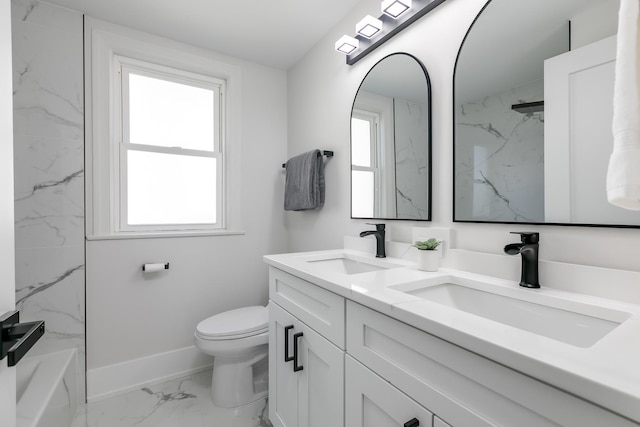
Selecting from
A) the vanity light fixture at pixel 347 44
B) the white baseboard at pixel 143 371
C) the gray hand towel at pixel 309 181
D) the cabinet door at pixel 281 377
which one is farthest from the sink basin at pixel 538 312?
the white baseboard at pixel 143 371

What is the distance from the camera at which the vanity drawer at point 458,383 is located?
402 millimetres

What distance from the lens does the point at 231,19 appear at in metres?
1.73

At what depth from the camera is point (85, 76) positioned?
1.68 metres

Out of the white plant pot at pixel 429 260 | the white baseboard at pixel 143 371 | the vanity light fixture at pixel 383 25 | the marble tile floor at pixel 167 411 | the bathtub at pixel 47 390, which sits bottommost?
the marble tile floor at pixel 167 411

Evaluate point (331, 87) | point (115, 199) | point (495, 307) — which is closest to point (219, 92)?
point (331, 87)

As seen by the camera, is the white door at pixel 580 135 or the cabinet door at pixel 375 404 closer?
the cabinet door at pixel 375 404

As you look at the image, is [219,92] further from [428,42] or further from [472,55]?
[472,55]

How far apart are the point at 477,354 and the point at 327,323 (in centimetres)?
51

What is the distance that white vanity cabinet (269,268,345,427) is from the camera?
0.88 metres

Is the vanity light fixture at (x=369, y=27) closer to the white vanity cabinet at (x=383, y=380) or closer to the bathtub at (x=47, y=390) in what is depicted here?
the white vanity cabinet at (x=383, y=380)

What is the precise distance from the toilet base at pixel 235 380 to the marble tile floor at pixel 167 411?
0.04 m

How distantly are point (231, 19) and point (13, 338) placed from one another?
1904mm

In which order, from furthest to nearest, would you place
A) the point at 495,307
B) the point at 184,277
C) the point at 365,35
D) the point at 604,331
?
the point at 184,277 → the point at 365,35 → the point at 495,307 → the point at 604,331

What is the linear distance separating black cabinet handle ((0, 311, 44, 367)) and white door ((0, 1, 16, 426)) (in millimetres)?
24
